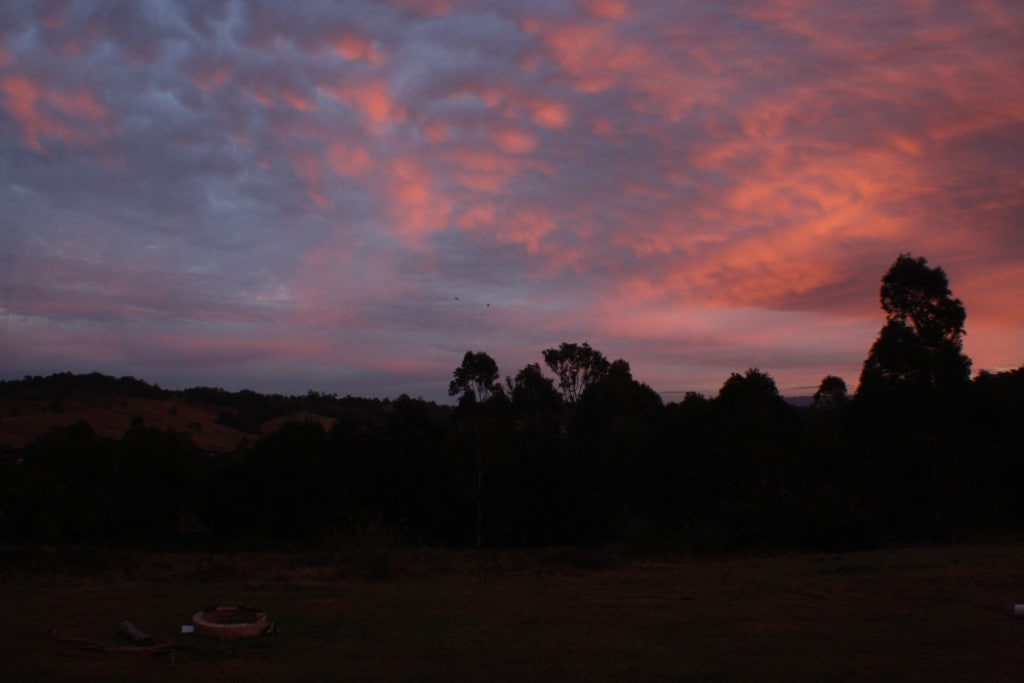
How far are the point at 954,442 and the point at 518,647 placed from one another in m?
23.6

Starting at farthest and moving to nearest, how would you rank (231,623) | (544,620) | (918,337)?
(918,337), (544,620), (231,623)

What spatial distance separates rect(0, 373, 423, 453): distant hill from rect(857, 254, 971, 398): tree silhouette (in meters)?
42.3

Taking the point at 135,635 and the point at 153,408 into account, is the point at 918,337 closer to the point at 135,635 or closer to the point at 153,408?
the point at 135,635

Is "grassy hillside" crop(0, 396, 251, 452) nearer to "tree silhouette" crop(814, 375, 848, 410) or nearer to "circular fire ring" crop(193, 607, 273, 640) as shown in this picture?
"tree silhouette" crop(814, 375, 848, 410)

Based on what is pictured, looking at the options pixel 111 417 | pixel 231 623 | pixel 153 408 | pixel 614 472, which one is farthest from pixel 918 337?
pixel 153 408

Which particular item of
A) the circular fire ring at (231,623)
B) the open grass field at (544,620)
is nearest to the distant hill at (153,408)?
the open grass field at (544,620)

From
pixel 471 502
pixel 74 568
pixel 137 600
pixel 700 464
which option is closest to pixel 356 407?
pixel 471 502

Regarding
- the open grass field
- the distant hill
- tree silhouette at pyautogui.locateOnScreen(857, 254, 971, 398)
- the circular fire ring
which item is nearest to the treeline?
tree silhouette at pyautogui.locateOnScreen(857, 254, 971, 398)

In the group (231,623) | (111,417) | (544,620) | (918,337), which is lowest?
(544,620)

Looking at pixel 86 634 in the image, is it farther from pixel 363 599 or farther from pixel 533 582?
pixel 533 582

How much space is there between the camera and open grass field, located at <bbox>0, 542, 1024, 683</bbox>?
8844mm

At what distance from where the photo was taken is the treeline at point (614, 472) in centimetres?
2819

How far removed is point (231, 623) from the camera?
11.0 meters

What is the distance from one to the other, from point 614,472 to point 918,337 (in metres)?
14.9
